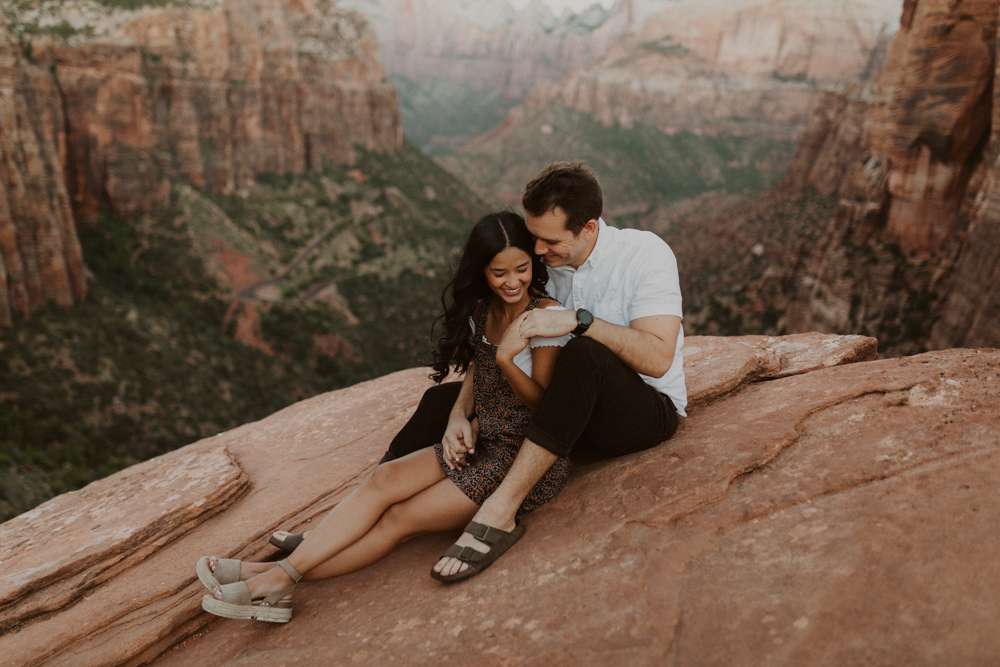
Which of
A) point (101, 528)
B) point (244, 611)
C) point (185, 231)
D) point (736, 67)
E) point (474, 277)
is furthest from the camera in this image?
point (736, 67)

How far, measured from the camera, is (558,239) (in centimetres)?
346

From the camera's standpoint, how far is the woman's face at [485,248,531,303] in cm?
340

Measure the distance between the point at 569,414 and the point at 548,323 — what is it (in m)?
0.52

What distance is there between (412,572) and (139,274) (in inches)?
1257

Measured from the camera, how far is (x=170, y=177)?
3347 centimetres

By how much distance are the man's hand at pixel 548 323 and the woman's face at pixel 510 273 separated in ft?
0.76

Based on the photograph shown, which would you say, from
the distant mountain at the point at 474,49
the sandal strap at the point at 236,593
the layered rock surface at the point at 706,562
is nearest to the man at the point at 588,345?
the layered rock surface at the point at 706,562

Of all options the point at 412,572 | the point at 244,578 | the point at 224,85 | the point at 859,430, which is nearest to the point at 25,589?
the point at 244,578

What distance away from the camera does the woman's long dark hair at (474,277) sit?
3.41 metres

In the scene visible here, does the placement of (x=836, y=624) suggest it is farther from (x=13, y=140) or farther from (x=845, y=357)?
(x=13, y=140)

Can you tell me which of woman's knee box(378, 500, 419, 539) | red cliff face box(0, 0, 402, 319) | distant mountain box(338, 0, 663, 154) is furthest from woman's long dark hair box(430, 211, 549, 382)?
distant mountain box(338, 0, 663, 154)

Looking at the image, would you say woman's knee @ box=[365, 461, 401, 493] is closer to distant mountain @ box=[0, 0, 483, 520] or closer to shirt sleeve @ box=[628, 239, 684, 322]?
shirt sleeve @ box=[628, 239, 684, 322]

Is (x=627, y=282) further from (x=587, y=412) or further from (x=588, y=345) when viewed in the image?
(x=587, y=412)

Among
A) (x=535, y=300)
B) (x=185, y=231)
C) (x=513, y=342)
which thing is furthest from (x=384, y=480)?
(x=185, y=231)
